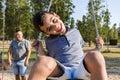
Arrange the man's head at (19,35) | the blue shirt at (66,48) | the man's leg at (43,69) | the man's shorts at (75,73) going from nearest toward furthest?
the man's leg at (43,69)
the man's shorts at (75,73)
the blue shirt at (66,48)
the man's head at (19,35)

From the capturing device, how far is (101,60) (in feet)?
13.1

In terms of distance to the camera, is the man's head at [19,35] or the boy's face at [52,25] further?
the man's head at [19,35]

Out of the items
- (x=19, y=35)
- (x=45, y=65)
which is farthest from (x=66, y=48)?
(x=19, y=35)

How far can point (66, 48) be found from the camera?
466 centimetres

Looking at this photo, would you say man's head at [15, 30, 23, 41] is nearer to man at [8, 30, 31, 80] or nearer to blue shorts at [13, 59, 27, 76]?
man at [8, 30, 31, 80]

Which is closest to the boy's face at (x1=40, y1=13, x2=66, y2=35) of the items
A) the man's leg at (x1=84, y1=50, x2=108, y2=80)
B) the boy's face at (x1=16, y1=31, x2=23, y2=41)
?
the man's leg at (x1=84, y1=50, x2=108, y2=80)

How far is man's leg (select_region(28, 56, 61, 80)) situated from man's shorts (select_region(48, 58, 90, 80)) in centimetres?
11

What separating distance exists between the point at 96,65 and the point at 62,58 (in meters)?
0.70

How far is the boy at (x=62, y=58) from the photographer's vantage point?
13.0ft

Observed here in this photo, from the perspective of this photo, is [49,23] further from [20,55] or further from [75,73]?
[20,55]

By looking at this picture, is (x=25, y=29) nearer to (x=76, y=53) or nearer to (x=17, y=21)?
(x=17, y=21)

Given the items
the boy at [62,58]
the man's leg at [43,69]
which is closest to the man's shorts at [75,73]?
the boy at [62,58]

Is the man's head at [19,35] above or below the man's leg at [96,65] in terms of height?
below

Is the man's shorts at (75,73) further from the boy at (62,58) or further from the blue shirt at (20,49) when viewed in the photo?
the blue shirt at (20,49)
